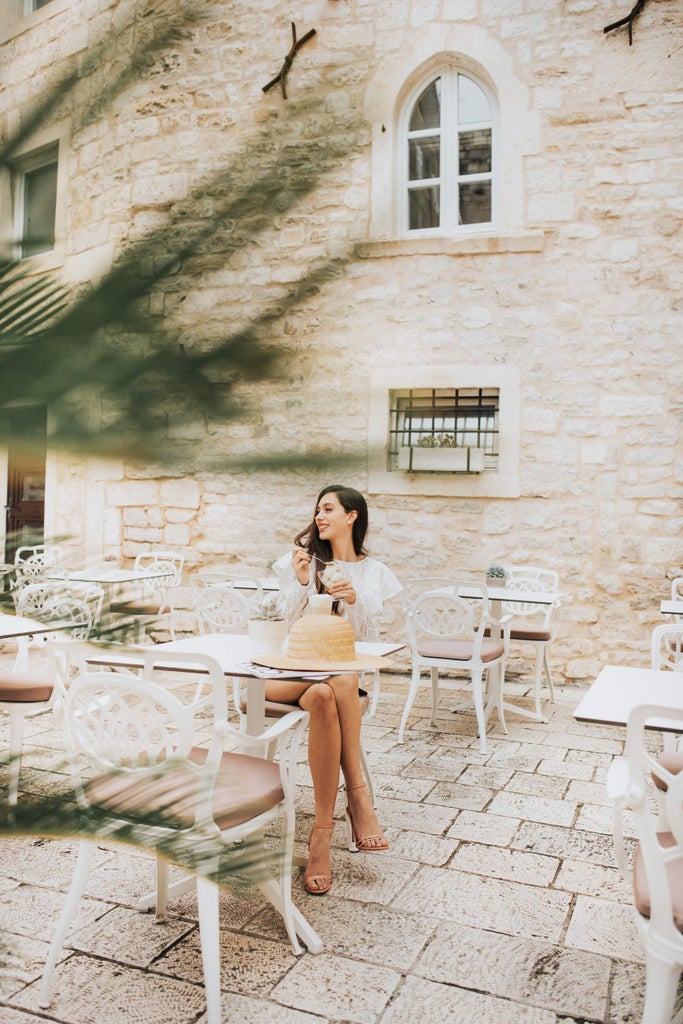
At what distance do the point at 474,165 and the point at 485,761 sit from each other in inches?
178

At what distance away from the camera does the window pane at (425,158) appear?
252 inches

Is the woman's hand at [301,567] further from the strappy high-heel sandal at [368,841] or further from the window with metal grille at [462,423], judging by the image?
the window with metal grille at [462,423]

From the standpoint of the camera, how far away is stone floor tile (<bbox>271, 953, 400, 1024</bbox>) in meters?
1.88

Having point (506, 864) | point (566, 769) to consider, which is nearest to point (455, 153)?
point (566, 769)

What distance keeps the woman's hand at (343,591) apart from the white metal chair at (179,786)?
2.10 feet

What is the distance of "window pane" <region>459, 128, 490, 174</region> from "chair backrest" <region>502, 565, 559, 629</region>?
3.01 metres

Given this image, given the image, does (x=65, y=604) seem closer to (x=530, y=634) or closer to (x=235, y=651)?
(x=235, y=651)

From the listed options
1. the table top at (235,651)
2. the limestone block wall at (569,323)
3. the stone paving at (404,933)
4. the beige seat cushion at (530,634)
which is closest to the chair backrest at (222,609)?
the limestone block wall at (569,323)

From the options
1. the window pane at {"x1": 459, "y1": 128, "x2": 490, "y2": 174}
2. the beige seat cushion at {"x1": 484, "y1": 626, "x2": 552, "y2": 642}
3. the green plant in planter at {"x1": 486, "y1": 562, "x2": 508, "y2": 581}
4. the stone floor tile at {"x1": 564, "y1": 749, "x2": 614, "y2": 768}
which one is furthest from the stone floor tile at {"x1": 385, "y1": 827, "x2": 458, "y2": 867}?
the window pane at {"x1": 459, "y1": 128, "x2": 490, "y2": 174}

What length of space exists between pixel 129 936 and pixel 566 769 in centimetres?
226

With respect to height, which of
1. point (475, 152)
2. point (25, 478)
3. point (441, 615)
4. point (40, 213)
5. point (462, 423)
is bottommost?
point (441, 615)

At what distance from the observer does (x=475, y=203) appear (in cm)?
624

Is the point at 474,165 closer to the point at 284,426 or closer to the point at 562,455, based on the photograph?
the point at 562,455

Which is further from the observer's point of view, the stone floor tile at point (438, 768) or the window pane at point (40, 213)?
the stone floor tile at point (438, 768)
